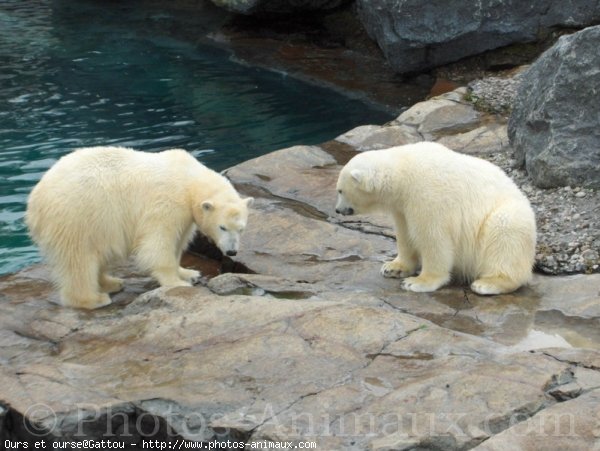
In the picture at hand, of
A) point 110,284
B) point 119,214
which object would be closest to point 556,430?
point 119,214

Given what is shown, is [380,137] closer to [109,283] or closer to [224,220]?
[224,220]

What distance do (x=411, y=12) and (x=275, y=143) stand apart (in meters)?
2.67

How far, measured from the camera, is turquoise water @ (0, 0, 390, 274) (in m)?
11.8

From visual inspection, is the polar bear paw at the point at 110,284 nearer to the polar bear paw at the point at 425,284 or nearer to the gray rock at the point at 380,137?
the polar bear paw at the point at 425,284

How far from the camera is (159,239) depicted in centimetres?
646

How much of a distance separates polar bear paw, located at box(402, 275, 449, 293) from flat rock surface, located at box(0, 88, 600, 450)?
6 centimetres

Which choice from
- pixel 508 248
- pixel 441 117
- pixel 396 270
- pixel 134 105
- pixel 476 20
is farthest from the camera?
pixel 134 105

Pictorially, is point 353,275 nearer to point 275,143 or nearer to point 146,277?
point 146,277

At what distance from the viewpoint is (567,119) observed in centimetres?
795

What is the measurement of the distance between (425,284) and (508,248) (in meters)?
0.62

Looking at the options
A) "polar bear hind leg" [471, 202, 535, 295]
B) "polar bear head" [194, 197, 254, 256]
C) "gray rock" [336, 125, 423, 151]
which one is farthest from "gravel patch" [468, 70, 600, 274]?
"polar bear head" [194, 197, 254, 256]

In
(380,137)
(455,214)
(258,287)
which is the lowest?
(258,287)

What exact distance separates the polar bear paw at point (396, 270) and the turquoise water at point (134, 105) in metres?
4.03

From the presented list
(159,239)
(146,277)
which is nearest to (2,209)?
(146,277)
